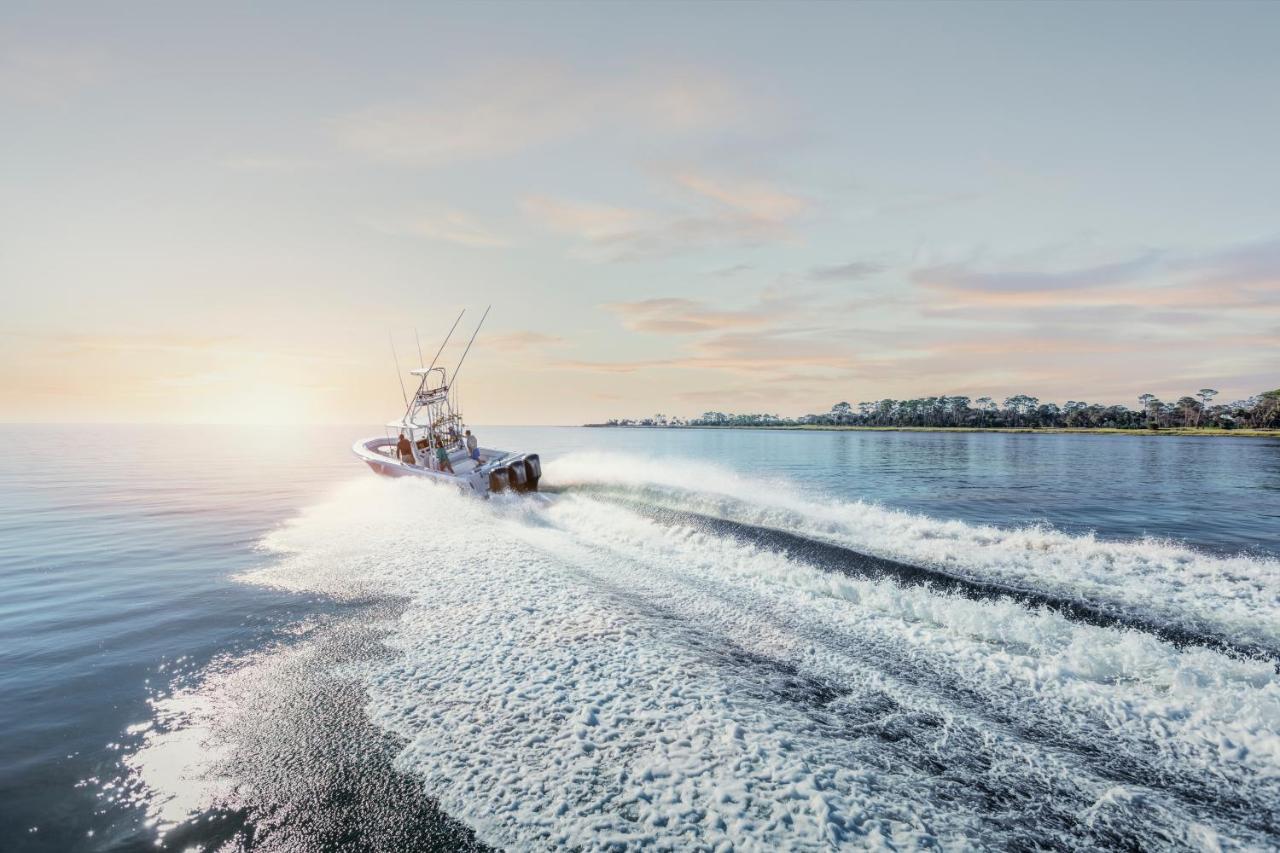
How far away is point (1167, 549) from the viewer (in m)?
11.5

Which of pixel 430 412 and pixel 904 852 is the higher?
pixel 430 412

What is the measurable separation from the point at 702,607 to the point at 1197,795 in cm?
594

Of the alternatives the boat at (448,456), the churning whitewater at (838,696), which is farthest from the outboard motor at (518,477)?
the churning whitewater at (838,696)

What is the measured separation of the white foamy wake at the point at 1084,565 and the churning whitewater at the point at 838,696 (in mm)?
75

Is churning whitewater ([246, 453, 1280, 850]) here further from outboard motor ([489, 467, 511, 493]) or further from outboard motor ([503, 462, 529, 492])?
outboard motor ([503, 462, 529, 492])

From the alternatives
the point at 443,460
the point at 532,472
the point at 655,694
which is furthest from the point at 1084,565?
the point at 443,460

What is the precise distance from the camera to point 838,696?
6.16 m

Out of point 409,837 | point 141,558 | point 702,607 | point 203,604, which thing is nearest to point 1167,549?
point 702,607

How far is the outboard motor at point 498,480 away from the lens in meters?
21.7

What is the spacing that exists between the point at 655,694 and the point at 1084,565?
9.35 meters

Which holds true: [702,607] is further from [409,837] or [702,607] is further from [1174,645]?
[1174,645]

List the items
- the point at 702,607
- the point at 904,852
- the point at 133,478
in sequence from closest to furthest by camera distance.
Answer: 1. the point at 904,852
2. the point at 702,607
3. the point at 133,478

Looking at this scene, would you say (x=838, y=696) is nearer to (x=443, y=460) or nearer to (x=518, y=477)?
(x=518, y=477)

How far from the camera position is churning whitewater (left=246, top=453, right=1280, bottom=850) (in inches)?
172
